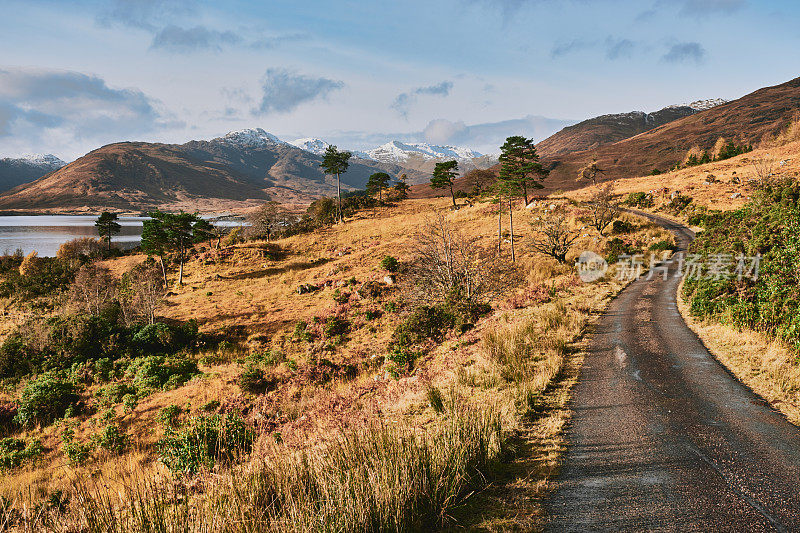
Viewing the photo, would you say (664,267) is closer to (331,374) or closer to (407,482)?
(331,374)

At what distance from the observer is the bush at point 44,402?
609 inches

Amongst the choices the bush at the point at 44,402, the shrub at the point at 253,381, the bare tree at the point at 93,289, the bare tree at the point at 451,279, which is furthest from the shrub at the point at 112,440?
the bare tree at the point at 93,289

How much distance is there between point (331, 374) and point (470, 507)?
14.3 metres

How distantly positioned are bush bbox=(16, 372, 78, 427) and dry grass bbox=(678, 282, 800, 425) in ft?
83.7

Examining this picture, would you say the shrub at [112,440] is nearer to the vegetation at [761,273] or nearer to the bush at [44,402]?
Result: the bush at [44,402]

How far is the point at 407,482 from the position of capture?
371cm

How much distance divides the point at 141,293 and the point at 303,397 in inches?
1009

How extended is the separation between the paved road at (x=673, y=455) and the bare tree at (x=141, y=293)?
2793cm

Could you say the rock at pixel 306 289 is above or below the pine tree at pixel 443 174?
below

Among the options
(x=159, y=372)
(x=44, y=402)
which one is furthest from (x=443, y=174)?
(x=44, y=402)

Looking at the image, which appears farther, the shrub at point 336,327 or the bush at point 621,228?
the bush at point 621,228

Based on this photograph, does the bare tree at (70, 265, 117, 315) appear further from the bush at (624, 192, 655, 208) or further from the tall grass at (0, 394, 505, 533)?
the bush at (624, 192, 655, 208)

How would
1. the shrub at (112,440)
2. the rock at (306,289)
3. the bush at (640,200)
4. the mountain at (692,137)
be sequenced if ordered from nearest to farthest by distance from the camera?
the shrub at (112,440) < the rock at (306,289) < the bush at (640,200) < the mountain at (692,137)

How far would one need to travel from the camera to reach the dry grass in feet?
22.1
